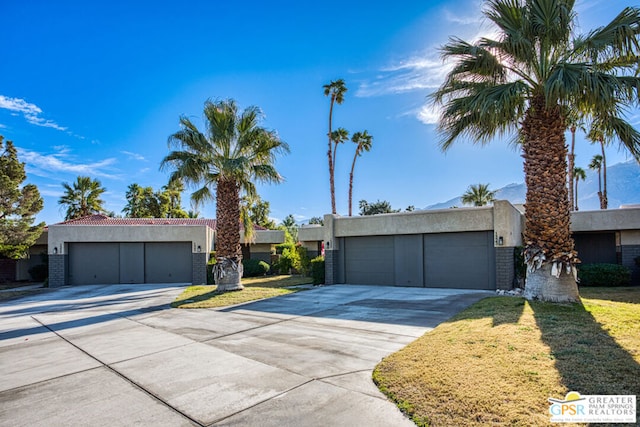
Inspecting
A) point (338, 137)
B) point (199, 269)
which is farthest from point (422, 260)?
point (338, 137)

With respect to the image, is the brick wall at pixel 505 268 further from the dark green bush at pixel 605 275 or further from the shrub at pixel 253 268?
the shrub at pixel 253 268

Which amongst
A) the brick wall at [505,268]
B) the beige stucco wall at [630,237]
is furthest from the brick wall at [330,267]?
the beige stucco wall at [630,237]

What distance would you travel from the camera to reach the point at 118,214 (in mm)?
43594

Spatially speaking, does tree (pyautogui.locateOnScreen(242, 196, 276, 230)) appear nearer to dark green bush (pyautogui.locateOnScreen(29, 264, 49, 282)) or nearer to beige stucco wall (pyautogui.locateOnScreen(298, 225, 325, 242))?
beige stucco wall (pyautogui.locateOnScreen(298, 225, 325, 242))

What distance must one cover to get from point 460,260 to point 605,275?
18.9 ft

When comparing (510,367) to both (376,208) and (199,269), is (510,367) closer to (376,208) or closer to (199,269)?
(199,269)

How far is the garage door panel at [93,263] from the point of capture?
68.6ft

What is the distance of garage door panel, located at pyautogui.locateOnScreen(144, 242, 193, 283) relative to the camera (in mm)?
21609

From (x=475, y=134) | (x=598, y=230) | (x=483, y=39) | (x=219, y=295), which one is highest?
(x=483, y=39)

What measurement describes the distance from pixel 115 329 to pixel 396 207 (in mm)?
47177

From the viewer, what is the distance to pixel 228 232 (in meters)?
15.9

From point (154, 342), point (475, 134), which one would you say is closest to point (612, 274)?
point (475, 134)

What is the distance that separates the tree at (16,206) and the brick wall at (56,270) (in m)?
2.40

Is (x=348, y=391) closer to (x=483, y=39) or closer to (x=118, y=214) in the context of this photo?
(x=483, y=39)
